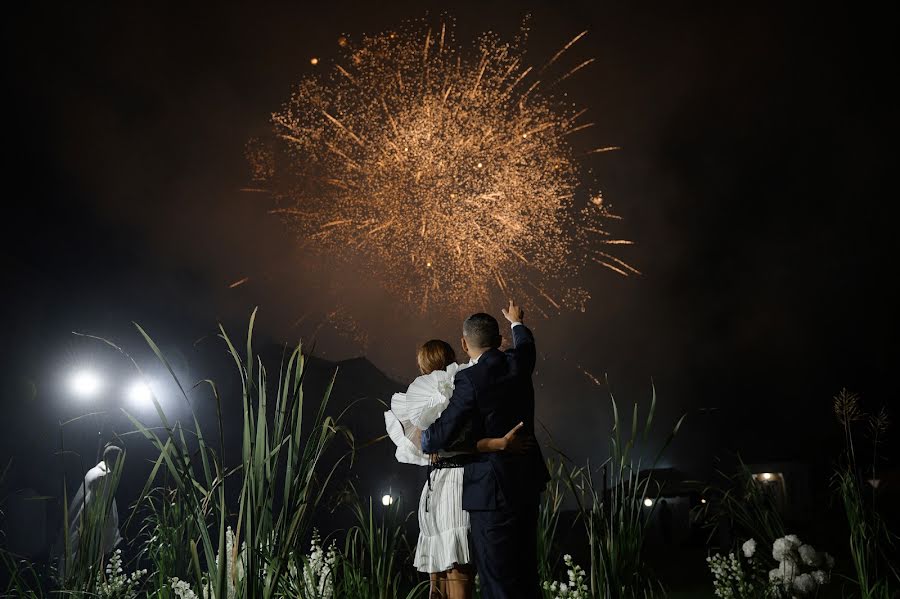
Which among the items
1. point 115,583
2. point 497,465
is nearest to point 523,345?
point 497,465

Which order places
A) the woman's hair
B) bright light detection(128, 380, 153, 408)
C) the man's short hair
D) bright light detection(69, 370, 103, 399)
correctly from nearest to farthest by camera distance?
the man's short hair → the woman's hair → bright light detection(128, 380, 153, 408) → bright light detection(69, 370, 103, 399)

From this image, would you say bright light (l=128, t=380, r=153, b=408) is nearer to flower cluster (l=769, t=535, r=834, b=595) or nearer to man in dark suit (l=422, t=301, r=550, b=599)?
man in dark suit (l=422, t=301, r=550, b=599)

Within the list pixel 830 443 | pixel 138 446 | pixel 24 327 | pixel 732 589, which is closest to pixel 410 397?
pixel 732 589

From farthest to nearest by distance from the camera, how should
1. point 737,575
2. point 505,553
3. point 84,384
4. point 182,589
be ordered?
point 84,384 < point 737,575 < point 182,589 < point 505,553

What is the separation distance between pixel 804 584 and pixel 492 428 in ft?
7.39

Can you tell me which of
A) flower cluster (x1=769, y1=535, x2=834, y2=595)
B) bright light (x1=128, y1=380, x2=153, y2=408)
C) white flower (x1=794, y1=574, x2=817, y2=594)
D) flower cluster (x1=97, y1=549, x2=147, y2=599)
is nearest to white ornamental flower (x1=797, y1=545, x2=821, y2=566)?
flower cluster (x1=769, y1=535, x2=834, y2=595)

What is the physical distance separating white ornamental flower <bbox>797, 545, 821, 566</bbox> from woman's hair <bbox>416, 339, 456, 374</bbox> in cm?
244

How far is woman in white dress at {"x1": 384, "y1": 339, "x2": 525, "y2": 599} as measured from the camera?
3.15 metres

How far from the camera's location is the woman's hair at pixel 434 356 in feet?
11.3

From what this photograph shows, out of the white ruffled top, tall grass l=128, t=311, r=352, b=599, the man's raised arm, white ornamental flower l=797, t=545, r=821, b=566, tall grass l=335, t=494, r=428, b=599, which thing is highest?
the man's raised arm

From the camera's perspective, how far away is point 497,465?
300cm

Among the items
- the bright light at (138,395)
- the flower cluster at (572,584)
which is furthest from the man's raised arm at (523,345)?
the bright light at (138,395)

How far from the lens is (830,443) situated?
36375 millimetres

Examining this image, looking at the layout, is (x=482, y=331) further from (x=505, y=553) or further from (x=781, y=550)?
(x=781, y=550)
